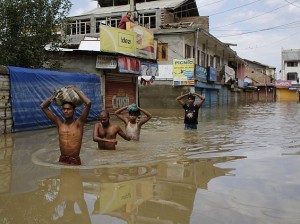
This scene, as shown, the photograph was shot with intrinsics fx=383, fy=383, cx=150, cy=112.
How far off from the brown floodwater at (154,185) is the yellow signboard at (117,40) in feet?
27.6

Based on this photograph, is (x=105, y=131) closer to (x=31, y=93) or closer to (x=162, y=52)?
(x=31, y=93)

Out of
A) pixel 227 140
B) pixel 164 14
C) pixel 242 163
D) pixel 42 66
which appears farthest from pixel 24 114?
pixel 164 14

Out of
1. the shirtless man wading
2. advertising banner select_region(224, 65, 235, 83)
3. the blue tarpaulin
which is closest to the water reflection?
the shirtless man wading

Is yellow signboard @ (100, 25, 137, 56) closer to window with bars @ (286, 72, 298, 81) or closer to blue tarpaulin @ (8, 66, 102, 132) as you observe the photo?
blue tarpaulin @ (8, 66, 102, 132)

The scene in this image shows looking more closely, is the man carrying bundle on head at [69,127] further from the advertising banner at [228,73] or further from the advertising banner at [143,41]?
the advertising banner at [228,73]

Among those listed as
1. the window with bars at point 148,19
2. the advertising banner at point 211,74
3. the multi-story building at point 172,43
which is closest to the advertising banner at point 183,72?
the multi-story building at point 172,43

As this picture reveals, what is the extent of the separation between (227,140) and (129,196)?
584 centimetres

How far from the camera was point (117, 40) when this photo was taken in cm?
1681

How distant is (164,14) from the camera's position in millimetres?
28719

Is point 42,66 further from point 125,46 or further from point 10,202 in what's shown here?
point 10,202

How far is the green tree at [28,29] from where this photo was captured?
1402cm

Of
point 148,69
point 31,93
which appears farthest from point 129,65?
point 31,93

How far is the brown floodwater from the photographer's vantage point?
3689mm

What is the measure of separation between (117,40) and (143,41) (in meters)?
2.86
